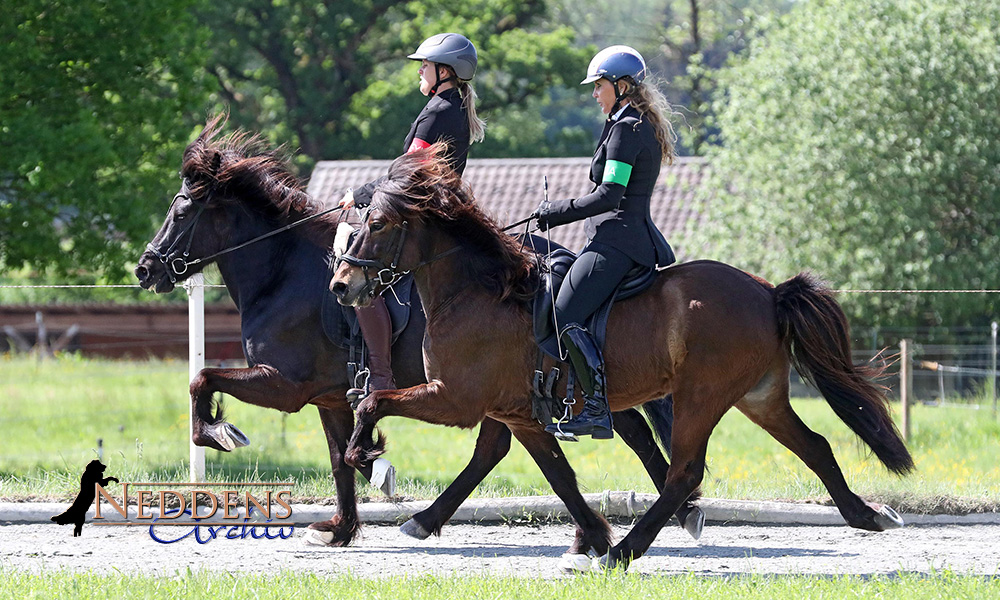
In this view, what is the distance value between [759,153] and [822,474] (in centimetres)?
1636

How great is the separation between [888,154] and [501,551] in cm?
1574

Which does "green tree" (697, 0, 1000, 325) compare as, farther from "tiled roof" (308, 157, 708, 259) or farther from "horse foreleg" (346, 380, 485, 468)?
"horse foreleg" (346, 380, 485, 468)

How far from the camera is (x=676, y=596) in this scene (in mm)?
5223

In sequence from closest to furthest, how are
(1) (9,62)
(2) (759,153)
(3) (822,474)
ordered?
(3) (822,474) < (1) (9,62) < (2) (759,153)

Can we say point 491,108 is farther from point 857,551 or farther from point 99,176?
point 857,551

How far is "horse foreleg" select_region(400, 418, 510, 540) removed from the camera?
7023 millimetres

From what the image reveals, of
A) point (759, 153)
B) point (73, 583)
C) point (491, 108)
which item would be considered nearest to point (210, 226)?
point (73, 583)

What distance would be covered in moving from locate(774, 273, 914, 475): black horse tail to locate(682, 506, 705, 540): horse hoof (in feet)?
3.52

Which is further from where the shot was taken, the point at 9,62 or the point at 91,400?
the point at 91,400

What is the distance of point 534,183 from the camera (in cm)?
2908

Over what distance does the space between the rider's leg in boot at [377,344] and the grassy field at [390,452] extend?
1.71 metres

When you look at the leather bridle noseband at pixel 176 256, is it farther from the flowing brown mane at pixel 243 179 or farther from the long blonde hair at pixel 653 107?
the long blonde hair at pixel 653 107

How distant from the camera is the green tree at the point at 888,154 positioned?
67.5 ft

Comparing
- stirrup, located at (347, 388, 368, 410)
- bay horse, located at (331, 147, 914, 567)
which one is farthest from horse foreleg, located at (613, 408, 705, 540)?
stirrup, located at (347, 388, 368, 410)
